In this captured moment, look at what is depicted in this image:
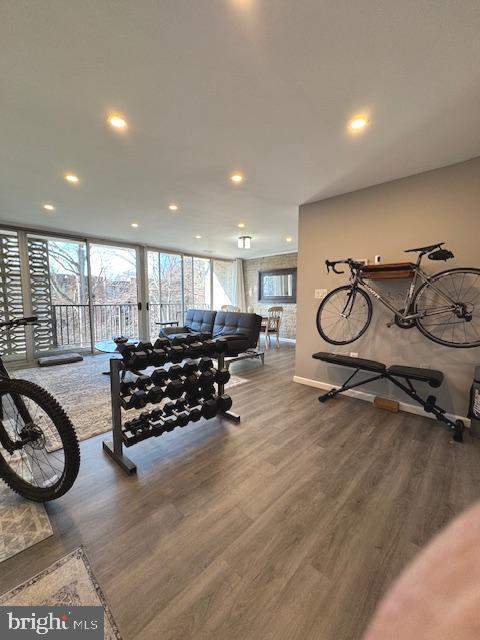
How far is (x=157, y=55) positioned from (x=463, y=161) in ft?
8.83

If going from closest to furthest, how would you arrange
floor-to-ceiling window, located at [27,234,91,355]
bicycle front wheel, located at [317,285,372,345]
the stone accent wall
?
bicycle front wheel, located at [317,285,372,345], floor-to-ceiling window, located at [27,234,91,355], the stone accent wall

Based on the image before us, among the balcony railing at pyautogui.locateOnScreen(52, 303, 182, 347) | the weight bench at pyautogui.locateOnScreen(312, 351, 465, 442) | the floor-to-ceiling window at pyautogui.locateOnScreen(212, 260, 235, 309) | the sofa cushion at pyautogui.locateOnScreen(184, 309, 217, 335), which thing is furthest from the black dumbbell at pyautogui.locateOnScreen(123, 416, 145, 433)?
the floor-to-ceiling window at pyautogui.locateOnScreen(212, 260, 235, 309)

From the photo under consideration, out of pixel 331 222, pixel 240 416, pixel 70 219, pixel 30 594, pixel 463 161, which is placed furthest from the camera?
pixel 70 219

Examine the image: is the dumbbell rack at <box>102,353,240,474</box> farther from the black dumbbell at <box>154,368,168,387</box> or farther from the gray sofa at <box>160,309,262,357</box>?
the gray sofa at <box>160,309,262,357</box>

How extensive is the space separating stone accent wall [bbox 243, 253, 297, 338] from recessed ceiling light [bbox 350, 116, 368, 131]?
4745 mm

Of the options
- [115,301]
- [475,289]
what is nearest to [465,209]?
[475,289]

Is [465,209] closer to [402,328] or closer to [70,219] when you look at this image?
[402,328]

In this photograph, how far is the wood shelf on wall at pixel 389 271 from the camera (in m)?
2.47

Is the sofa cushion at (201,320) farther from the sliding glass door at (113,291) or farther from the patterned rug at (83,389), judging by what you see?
the patterned rug at (83,389)

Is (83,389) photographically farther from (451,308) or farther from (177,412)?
(451,308)

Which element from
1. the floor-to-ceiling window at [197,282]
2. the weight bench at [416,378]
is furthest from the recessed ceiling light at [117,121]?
the floor-to-ceiling window at [197,282]

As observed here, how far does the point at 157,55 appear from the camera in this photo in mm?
1367

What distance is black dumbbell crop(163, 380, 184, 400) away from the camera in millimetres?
1932

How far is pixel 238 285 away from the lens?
7816mm
